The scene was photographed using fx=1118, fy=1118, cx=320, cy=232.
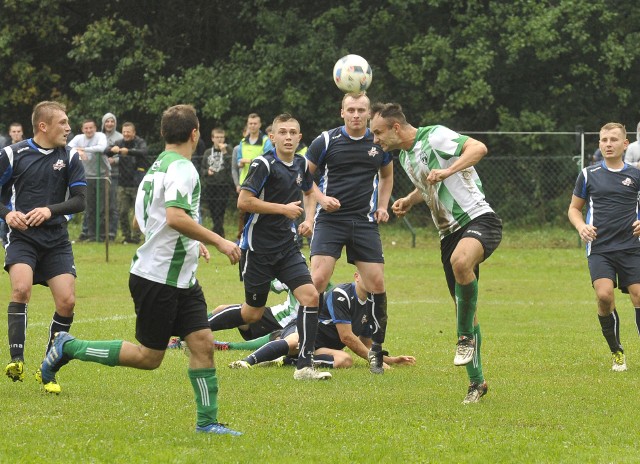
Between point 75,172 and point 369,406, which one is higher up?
point 75,172

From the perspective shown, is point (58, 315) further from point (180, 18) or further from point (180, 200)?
point (180, 18)

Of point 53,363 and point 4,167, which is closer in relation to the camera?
point 53,363

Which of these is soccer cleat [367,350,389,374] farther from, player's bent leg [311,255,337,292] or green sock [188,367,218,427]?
green sock [188,367,218,427]

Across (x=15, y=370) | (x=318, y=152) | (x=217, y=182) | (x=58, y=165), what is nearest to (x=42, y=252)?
(x=58, y=165)

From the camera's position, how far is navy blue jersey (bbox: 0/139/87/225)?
8.07 m

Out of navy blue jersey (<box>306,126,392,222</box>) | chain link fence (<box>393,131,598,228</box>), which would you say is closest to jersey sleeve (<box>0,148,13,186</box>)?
navy blue jersey (<box>306,126,392,222</box>)

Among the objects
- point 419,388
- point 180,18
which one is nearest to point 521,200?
point 180,18

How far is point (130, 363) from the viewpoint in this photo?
6617 mm

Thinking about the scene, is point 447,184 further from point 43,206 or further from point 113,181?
point 113,181

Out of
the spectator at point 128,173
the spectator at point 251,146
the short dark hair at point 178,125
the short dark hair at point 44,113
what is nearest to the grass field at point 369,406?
the short dark hair at point 178,125

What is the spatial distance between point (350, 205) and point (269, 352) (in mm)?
1425

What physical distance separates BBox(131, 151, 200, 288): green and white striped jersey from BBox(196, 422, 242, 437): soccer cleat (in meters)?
0.80

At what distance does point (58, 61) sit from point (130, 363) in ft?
76.7

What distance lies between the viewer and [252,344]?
10180 millimetres
